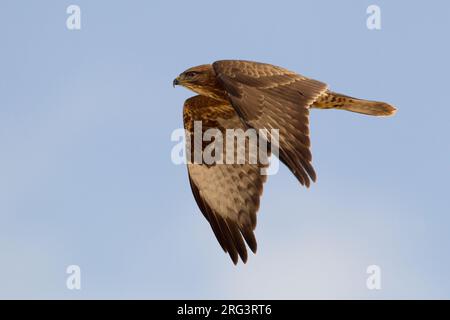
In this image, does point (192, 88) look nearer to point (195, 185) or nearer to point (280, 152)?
point (195, 185)

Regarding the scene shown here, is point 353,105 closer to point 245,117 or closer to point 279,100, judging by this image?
point 279,100

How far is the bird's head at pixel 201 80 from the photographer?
13875 millimetres

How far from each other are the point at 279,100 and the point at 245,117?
54 cm

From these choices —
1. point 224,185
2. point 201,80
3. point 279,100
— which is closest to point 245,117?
point 279,100

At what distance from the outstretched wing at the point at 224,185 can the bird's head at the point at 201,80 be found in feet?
1.44

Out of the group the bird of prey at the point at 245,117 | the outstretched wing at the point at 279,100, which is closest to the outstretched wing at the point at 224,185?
the bird of prey at the point at 245,117

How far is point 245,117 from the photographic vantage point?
11.9m

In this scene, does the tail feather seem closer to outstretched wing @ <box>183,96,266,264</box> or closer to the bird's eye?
outstretched wing @ <box>183,96,266,264</box>

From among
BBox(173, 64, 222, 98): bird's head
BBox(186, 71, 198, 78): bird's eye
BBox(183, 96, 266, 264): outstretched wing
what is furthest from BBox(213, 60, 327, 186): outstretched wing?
BBox(183, 96, 266, 264): outstretched wing

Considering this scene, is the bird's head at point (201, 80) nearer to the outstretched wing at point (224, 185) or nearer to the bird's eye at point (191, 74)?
the bird's eye at point (191, 74)

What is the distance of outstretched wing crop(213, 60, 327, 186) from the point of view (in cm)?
1138

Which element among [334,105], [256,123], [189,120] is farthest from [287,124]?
[189,120]
